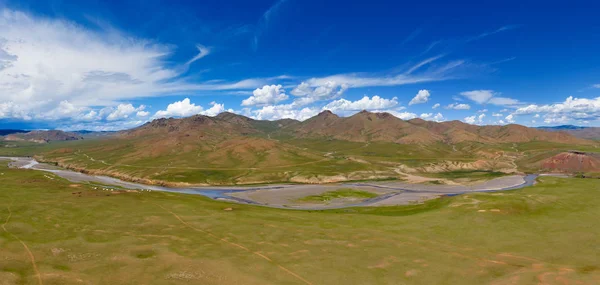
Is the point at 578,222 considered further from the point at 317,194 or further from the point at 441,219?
the point at 317,194

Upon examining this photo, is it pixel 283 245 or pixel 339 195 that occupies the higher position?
pixel 283 245

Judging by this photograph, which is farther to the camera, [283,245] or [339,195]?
[339,195]

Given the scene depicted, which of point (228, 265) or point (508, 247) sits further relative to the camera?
point (508, 247)

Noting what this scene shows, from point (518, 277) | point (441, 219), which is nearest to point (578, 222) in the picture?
point (441, 219)

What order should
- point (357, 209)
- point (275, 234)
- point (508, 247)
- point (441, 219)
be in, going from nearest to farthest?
point (508, 247), point (275, 234), point (441, 219), point (357, 209)

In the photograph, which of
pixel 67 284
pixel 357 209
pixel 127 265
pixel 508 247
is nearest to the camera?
pixel 67 284
